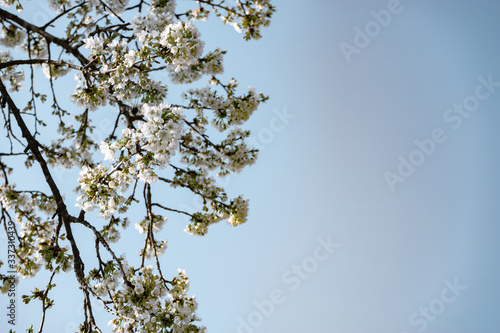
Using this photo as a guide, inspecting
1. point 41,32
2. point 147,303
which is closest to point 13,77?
point 41,32

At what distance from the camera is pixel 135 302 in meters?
4.24

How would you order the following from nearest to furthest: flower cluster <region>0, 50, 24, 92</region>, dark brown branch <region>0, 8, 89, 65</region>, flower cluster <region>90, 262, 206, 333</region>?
flower cluster <region>90, 262, 206, 333</region> < dark brown branch <region>0, 8, 89, 65</region> < flower cluster <region>0, 50, 24, 92</region>

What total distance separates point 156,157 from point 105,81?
124 cm

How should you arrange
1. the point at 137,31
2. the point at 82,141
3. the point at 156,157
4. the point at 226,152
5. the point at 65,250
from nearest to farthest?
the point at 156,157
the point at 137,31
the point at 65,250
the point at 226,152
the point at 82,141

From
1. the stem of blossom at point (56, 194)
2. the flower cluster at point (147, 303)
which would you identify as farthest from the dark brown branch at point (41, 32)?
the flower cluster at point (147, 303)

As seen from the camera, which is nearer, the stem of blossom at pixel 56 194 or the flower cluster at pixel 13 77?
the stem of blossom at pixel 56 194

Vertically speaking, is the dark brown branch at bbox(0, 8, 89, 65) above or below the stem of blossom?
above

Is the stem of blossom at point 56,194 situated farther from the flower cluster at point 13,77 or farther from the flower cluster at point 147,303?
the flower cluster at point 13,77

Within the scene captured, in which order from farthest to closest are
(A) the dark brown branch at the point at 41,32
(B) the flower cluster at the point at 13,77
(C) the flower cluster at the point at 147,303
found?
(B) the flower cluster at the point at 13,77, (A) the dark brown branch at the point at 41,32, (C) the flower cluster at the point at 147,303

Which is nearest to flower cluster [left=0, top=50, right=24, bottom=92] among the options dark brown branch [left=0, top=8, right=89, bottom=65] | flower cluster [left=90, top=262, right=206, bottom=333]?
dark brown branch [left=0, top=8, right=89, bottom=65]

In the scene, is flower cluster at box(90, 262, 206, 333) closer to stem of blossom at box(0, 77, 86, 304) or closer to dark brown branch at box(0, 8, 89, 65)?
stem of blossom at box(0, 77, 86, 304)

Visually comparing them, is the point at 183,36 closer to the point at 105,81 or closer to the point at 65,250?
the point at 105,81

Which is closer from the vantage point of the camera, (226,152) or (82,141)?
(226,152)

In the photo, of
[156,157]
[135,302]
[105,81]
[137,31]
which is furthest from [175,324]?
[137,31]
